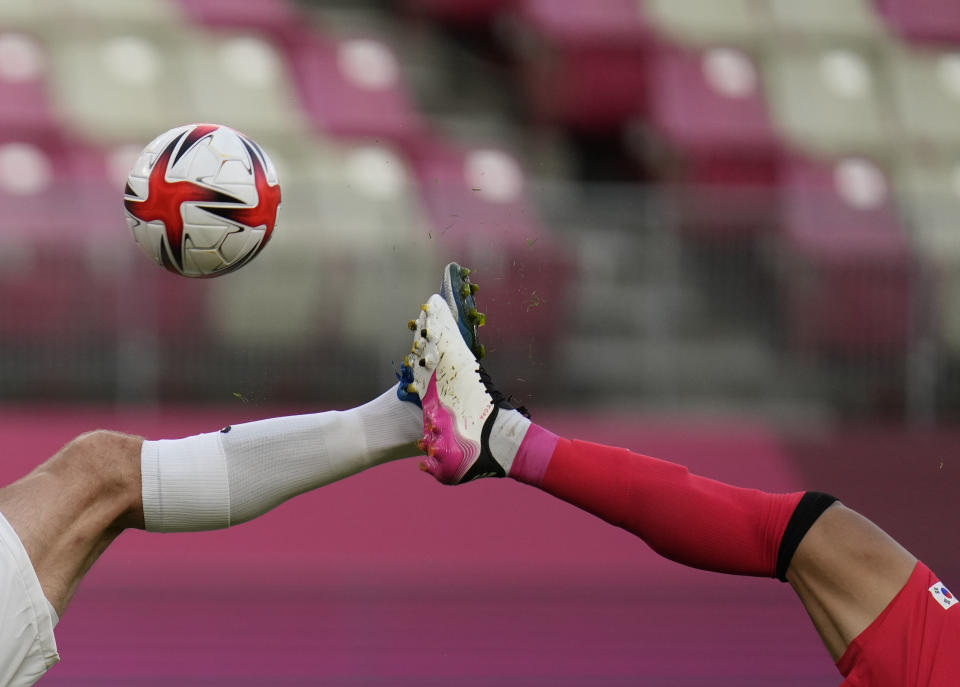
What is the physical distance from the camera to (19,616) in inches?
101

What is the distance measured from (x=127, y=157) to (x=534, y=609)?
12.2ft

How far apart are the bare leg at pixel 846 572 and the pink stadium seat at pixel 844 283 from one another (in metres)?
4.17

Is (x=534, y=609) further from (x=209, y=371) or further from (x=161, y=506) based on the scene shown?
(x=161, y=506)

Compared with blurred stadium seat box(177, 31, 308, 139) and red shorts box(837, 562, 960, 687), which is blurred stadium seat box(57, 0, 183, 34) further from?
red shorts box(837, 562, 960, 687)

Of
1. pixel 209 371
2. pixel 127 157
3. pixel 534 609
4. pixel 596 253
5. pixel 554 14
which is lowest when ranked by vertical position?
pixel 534 609

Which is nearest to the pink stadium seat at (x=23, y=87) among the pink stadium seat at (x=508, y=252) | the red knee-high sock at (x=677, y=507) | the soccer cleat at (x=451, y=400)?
the pink stadium seat at (x=508, y=252)

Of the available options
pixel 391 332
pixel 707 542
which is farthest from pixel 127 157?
pixel 707 542

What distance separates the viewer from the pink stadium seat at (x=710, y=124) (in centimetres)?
851

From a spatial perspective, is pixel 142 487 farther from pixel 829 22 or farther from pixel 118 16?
pixel 829 22

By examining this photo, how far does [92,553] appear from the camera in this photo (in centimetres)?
274

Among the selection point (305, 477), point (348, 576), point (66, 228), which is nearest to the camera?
point (305, 477)

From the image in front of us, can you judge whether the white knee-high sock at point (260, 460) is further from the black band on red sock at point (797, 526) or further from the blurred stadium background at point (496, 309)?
the blurred stadium background at point (496, 309)

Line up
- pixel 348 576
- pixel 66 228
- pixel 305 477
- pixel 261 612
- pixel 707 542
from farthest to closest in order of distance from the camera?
pixel 66 228
pixel 348 576
pixel 261 612
pixel 305 477
pixel 707 542

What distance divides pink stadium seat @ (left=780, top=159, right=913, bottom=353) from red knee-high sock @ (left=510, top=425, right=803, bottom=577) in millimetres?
4161
